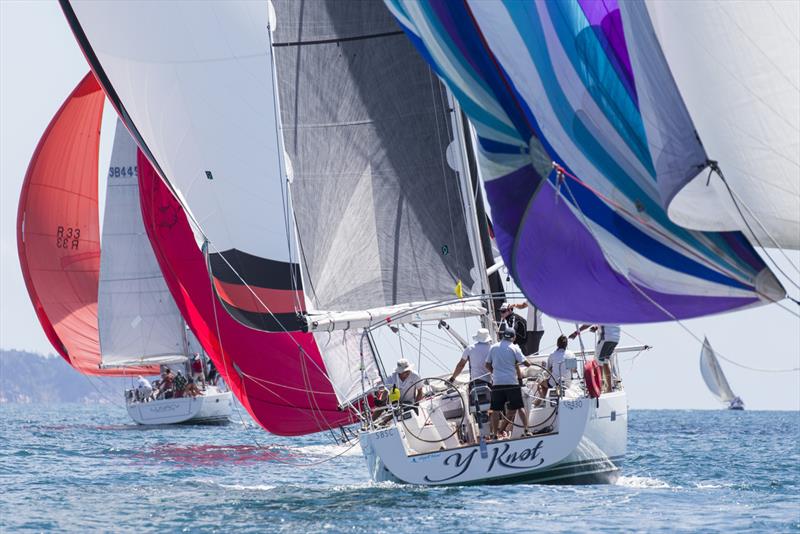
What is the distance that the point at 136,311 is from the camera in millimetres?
37562

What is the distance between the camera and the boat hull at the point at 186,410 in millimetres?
40000

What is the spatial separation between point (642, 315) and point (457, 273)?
17.8 feet

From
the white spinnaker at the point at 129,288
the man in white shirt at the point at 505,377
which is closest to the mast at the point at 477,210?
the man in white shirt at the point at 505,377

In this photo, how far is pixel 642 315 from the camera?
10.9 metres

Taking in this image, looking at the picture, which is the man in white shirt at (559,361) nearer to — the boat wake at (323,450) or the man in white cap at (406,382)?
the man in white cap at (406,382)

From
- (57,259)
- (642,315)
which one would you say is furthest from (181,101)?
(57,259)

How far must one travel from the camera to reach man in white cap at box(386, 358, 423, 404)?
593 inches

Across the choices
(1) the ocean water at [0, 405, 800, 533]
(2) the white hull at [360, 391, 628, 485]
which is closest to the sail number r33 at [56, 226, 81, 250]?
(1) the ocean water at [0, 405, 800, 533]

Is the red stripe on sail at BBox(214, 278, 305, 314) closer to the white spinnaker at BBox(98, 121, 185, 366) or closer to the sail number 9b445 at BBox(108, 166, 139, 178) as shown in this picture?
the white spinnaker at BBox(98, 121, 185, 366)

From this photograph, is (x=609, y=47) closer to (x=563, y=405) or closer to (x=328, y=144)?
(x=563, y=405)

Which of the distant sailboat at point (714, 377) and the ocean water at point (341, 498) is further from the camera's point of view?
the distant sailboat at point (714, 377)

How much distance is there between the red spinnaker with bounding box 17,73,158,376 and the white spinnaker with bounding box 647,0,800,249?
29.6 m

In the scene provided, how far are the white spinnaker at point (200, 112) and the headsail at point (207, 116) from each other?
0.04 feet

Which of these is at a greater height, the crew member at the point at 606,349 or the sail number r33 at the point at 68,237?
the sail number r33 at the point at 68,237
